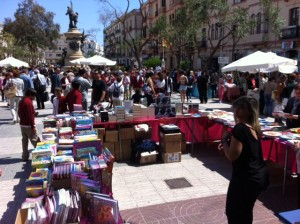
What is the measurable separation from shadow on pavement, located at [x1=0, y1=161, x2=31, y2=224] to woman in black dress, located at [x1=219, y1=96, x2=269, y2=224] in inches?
125

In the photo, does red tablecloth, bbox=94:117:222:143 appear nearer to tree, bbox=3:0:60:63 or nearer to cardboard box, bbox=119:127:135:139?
cardboard box, bbox=119:127:135:139

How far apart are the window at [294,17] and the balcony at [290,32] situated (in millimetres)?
842

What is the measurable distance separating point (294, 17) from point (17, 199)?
89.0ft

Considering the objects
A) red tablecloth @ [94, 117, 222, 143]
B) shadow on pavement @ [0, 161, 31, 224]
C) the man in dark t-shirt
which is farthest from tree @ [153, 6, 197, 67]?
shadow on pavement @ [0, 161, 31, 224]

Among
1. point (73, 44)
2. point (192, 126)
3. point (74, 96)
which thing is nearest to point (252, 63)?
point (192, 126)

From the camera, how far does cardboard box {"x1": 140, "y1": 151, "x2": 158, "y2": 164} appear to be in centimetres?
668

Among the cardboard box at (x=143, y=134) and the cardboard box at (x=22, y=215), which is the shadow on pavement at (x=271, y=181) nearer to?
the cardboard box at (x=143, y=134)

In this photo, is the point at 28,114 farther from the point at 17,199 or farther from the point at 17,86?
the point at 17,86

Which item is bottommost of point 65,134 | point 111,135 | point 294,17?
point 111,135

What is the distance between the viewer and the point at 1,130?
9.84m

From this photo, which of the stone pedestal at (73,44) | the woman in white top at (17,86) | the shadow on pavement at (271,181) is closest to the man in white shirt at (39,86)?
the woman in white top at (17,86)

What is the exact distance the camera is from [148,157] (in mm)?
6719

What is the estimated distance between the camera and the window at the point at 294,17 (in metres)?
25.9

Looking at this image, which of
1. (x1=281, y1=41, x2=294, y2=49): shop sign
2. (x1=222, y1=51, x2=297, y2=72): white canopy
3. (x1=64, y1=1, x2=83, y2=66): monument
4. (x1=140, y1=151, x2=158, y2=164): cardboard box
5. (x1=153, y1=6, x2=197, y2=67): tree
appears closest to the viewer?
(x1=140, y1=151, x2=158, y2=164): cardboard box
